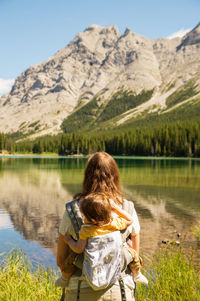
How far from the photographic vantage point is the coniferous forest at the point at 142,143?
143 meters

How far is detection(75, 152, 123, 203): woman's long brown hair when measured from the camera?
15.1 ft

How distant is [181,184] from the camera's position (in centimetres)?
4328

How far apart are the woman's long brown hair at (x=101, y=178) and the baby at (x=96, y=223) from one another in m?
0.15

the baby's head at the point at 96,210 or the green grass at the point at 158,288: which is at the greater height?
Result: the baby's head at the point at 96,210

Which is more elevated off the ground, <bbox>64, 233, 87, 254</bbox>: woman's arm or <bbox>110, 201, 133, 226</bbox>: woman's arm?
<bbox>110, 201, 133, 226</bbox>: woman's arm

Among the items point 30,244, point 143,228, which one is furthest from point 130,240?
point 143,228

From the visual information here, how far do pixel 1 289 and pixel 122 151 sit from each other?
540 feet

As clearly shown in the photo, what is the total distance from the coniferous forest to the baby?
459 ft

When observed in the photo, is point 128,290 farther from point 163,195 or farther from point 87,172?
point 163,195

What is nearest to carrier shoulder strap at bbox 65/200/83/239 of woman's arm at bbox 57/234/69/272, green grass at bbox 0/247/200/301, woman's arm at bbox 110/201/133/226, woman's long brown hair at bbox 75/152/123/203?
woman's long brown hair at bbox 75/152/123/203

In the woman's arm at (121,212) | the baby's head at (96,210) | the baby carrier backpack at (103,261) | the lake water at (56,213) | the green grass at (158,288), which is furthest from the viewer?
the lake water at (56,213)

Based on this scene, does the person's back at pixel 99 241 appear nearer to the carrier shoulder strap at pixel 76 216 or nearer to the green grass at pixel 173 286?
the carrier shoulder strap at pixel 76 216

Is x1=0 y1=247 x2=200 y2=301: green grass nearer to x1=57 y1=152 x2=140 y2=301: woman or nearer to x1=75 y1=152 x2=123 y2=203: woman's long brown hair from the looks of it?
x1=57 y1=152 x2=140 y2=301: woman

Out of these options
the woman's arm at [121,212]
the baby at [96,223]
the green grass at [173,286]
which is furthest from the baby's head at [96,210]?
the green grass at [173,286]
